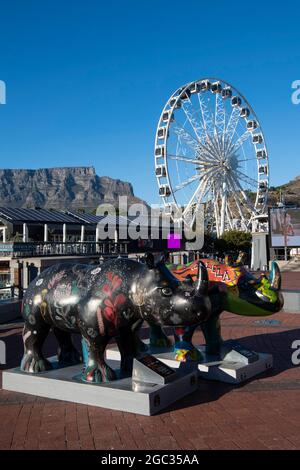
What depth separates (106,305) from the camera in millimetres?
5750

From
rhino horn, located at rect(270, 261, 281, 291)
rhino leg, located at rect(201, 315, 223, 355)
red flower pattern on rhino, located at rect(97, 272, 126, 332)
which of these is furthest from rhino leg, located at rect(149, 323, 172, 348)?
red flower pattern on rhino, located at rect(97, 272, 126, 332)

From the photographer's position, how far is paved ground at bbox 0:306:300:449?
469 centimetres

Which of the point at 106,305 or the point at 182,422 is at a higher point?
the point at 106,305

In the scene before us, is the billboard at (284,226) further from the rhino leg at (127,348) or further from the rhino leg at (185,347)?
the rhino leg at (127,348)

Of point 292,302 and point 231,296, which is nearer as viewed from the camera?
point 231,296

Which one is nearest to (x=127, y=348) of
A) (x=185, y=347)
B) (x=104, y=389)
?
(x=104, y=389)

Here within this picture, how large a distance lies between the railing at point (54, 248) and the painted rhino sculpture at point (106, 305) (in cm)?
1451

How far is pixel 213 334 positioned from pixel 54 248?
18825mm

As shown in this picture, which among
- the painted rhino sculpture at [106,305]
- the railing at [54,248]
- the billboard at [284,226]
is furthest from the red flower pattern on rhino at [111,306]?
the billboard at [284,226]

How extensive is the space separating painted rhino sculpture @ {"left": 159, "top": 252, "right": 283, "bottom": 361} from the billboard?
30.1 meters

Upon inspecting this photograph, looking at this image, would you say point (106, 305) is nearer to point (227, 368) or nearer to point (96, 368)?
point (96, 368)
